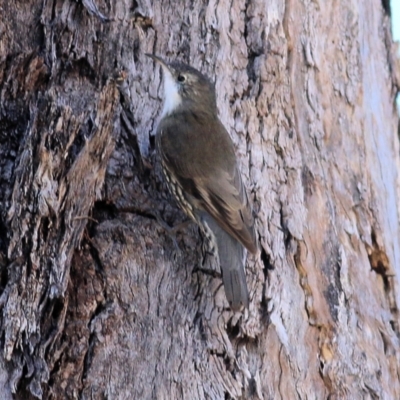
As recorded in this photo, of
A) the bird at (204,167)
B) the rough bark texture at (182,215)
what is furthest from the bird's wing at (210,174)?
the rough bark texture at (182,215)

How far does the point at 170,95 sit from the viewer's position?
4246 mm

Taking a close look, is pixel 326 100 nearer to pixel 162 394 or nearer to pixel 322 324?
pixel 322 324

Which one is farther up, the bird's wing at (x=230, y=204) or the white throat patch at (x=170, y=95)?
the white throat patch at (x=170, y=95)

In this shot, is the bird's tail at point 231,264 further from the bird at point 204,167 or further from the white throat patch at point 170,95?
the white throat patch at point 170,95

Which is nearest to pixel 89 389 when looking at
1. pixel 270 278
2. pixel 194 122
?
pixel 270 278

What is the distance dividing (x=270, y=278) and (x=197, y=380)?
63 centimetres

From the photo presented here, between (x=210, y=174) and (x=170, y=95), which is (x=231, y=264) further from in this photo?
(x=170, y=95)

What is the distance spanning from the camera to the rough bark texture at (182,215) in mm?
3146

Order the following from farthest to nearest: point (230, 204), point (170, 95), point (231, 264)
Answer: point (170, 95) < point (230, 204) < point (231, 264)

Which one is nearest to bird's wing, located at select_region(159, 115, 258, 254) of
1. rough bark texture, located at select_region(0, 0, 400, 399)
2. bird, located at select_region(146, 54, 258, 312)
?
bird, located at select_region(146, 54, 258, 312)

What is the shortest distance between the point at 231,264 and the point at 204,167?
30.1 inches

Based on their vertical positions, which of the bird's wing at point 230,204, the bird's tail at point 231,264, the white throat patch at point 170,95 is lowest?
the bird's tail at point 231,264

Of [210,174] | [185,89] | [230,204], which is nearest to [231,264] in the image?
[230,204]

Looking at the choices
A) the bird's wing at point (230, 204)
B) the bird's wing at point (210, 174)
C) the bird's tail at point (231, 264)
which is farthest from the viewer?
the bird's wing at point (210, 174)
